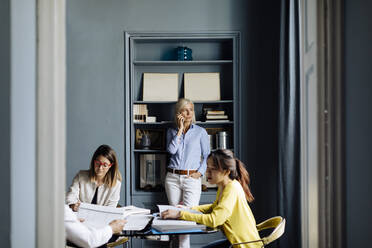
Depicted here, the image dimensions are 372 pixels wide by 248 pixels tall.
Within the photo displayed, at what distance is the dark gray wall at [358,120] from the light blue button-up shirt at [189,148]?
8.81 ft

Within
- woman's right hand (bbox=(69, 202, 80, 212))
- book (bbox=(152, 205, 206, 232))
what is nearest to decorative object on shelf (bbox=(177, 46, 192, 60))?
woman's right hand (bbox=(69, 202, 80, 212))

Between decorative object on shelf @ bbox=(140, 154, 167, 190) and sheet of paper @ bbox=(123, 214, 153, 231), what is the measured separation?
182 cm

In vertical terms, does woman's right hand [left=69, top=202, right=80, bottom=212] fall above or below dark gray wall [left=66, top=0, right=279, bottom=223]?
below

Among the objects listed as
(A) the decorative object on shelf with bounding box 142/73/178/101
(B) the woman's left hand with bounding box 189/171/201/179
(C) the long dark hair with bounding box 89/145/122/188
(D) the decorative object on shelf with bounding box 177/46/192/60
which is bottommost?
(B) the woman's left hand with bounding box 189/171/201/179

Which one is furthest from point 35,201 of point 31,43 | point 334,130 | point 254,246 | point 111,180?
point 111,180

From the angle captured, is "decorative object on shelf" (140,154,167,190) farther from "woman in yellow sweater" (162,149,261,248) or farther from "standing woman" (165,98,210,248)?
"woman in yellow sweater" (162,149,261,248)

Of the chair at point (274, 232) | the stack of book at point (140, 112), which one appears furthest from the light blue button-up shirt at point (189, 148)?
the chair at point (274, 232)

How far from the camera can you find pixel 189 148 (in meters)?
4.09

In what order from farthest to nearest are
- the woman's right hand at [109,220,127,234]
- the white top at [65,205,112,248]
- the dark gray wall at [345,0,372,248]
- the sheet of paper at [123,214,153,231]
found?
the sheet of paper at [123,214,153,231] → the woman's right hand at [109,220,127,234] → the white top at [65,205,112,248] → the dark gray wall at [345,0,372,248]

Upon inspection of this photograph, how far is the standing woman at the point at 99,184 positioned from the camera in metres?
2.89

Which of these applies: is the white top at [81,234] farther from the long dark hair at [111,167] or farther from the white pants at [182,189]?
the white pants at [182,189]

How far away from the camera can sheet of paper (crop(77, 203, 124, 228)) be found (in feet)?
7.41

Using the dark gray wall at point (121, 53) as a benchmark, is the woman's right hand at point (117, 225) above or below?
below

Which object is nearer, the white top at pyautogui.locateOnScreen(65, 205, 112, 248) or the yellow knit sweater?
the white top at pyautogui.locateOnScreen(65, 205, 112, 248)
